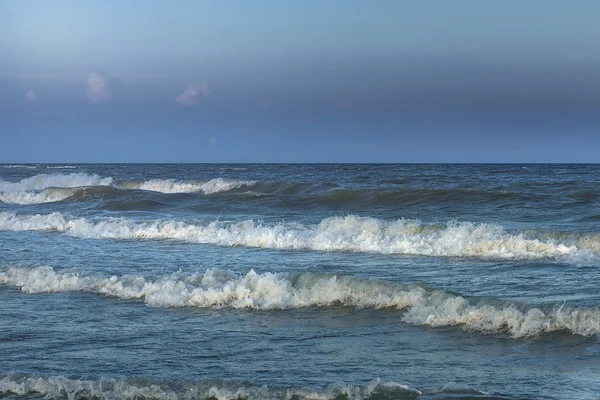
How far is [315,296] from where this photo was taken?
11.3m

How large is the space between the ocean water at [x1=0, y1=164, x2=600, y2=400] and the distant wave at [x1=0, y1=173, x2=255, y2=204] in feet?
63.5

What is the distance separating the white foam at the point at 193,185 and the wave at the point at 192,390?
34290 mm

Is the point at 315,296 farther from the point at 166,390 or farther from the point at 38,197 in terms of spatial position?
the point at 38,197

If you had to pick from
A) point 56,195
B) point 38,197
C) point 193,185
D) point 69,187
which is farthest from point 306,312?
point 69,187

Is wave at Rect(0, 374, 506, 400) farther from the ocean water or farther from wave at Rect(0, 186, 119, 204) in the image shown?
wave at Rect(0, 186, 119, 204)

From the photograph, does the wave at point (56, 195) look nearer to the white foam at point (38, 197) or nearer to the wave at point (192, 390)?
the white foam at point (38, 197)

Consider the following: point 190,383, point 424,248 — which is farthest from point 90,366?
point 424,248

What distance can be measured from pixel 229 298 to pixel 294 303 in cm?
101

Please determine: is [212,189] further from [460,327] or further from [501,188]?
[460,327]

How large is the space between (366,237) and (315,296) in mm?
7051

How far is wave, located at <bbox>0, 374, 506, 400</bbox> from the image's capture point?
271 inches

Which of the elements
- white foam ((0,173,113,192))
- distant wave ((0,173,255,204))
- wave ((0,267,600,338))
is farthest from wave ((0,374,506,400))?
white foam ((0,173,113,192))

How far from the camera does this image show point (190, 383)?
7.28m

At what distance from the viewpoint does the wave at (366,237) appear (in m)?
→ 16.3
